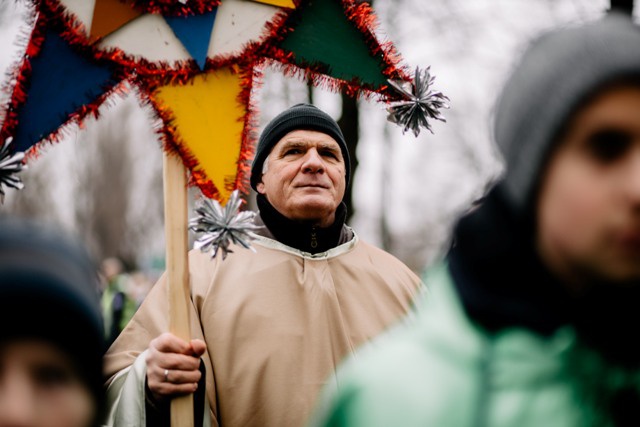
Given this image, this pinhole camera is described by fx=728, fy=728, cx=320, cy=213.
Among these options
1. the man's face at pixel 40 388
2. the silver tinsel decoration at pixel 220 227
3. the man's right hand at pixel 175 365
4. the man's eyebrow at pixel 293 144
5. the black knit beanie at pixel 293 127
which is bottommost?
the man's face at pixel 40 388

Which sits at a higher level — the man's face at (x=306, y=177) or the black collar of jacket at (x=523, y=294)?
the man's face at (x=306, y=177)

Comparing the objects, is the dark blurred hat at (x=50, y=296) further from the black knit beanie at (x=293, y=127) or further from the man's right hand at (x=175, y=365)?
the black knit beanie at (x=293, y=127)

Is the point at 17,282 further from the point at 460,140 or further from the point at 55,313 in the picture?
the point at 460,140

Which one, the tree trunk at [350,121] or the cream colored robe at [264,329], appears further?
the tree trunk at [350,121]

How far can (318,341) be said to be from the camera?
2.75 metres

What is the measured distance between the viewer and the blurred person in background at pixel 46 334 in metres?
1.40

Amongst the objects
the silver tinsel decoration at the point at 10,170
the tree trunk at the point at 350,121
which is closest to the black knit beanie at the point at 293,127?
the silver tinsel decoration at the point at 10,170

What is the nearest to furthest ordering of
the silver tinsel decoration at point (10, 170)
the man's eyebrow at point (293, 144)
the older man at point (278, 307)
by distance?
the silver tinsel decoration at point (10, 170) → the older man at point (278, 307) → the man's eyebrow at point (293, 144)

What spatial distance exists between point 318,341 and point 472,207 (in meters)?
1.44

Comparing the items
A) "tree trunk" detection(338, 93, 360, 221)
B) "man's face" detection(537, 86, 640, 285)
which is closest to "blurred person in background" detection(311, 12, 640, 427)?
"man's face" detection(537, 86, 640, 285)

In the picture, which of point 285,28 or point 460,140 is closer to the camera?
point 285,28

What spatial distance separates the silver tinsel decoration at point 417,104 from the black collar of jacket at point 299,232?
0.68 metres

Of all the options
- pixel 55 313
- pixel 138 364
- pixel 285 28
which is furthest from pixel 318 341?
pixel 55 313

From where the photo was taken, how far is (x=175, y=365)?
2.26 meters
